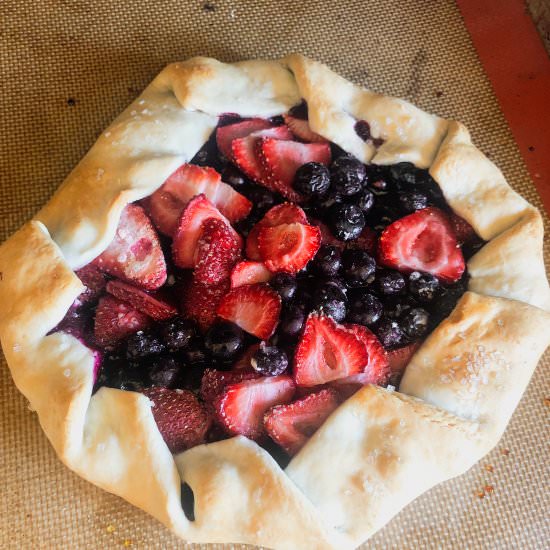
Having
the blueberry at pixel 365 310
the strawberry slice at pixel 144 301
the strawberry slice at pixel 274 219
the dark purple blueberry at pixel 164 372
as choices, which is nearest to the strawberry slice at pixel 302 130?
the strawberry slice at pixel 274 219

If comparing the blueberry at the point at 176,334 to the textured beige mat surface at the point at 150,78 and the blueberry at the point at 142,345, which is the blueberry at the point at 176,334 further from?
the textured beige mat surface at the point at 150,78

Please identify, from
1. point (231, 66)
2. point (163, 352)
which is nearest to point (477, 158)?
point (231, 66)

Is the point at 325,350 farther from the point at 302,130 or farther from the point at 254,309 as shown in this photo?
the point at 302,130

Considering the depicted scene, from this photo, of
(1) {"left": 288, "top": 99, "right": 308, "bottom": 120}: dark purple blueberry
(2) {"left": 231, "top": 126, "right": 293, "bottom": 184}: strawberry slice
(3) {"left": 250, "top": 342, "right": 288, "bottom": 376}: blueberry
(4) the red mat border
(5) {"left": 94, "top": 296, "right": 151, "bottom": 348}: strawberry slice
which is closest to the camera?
(3) {"left": 250, "top": 342, "right": 288, "bottom": 376}: blueberry

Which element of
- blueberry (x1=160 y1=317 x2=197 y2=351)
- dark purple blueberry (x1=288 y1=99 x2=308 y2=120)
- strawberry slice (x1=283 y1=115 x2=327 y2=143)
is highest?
dark purple blueberry (x1=288 y1=99 x2=308 y2=120)

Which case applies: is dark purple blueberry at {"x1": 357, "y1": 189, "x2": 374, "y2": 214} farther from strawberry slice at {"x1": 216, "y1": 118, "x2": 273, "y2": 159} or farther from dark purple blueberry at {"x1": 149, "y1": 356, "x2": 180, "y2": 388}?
dark purple blueberry at {"x1": 149, "y1": 356, "x2": 180, "y2": 388}

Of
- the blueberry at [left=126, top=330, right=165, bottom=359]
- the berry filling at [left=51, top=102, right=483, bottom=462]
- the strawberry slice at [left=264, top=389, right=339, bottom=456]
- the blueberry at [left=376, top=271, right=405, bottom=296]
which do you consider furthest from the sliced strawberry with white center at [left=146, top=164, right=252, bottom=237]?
the strawberry slice at [left=264, top=389, right=339, bottom=456]
